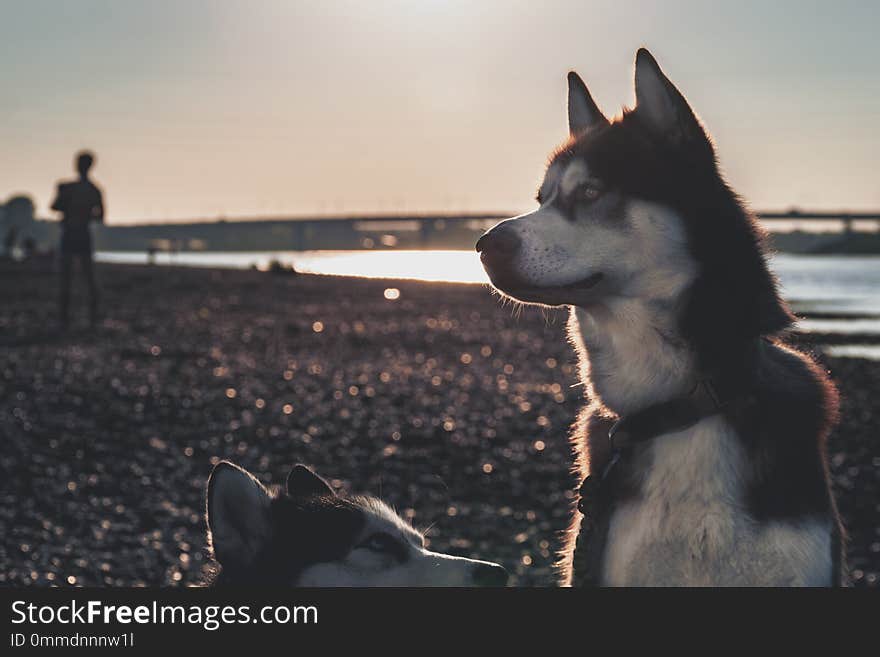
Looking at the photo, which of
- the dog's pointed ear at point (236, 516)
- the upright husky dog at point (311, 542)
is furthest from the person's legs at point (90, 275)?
the dog's pointed ear at point (236, 516)

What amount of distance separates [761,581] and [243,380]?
13.4m

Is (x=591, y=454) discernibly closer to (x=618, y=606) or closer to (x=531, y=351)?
(x=618, y=606)

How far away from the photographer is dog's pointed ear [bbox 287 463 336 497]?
4898mm

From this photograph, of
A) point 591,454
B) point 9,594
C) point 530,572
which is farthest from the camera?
point 530,572

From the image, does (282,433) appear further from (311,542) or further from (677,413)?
(677,413)

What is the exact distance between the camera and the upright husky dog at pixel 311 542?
4.10 meters

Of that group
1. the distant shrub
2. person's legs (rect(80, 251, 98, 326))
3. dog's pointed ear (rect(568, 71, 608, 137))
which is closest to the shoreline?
person's legs (rect(80, 251, 98, 326))

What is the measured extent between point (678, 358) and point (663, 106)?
1.07 m

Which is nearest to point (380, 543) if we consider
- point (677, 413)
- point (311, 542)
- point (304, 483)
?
point (311, 542)

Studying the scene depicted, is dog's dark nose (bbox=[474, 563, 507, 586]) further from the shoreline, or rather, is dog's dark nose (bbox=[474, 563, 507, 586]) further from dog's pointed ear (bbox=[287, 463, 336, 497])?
the shoreline

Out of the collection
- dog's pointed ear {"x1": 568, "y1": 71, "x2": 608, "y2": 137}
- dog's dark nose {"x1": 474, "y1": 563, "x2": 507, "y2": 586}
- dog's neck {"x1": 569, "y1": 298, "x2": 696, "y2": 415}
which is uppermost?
dog's pointed ear {"x1": 568, "y1": 71, "x2": 608, "y2": 137}

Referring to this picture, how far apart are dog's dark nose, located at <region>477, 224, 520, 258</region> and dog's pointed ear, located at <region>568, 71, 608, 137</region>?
0.83 meters

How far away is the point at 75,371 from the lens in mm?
15602

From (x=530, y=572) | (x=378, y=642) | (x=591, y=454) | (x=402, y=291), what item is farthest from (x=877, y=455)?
(x=402, y=291)
